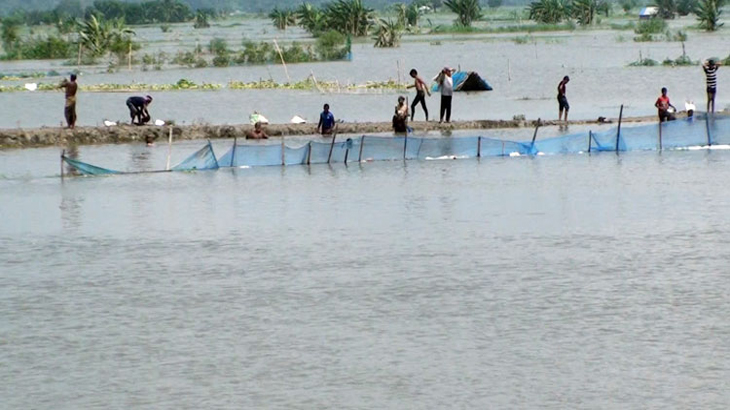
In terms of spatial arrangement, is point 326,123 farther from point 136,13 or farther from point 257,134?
point 136,13

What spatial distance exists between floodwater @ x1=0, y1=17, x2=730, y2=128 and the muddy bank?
3427 millimetres

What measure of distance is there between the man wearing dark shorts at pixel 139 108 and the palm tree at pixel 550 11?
69.6m

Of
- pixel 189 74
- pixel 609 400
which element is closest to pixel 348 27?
pixel 189 74

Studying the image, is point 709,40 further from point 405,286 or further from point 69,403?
point 69,403

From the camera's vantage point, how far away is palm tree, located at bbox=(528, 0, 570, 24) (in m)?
97.8

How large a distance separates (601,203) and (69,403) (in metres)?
11.7

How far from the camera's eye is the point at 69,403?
461 inches

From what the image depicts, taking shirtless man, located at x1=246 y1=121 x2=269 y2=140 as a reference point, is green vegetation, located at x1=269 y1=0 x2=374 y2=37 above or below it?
above

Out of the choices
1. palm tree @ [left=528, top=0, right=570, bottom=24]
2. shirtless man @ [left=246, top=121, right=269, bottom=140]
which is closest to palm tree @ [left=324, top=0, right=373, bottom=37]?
palm tree @ [left=528, top=0, right=570, bottom=24]

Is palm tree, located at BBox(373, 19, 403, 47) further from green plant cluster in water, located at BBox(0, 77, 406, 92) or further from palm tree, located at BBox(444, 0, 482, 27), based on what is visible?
green plant cluster in water, located at BBox(0, 77, 406, 92)

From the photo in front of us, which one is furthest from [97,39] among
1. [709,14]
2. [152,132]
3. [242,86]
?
[709,14]

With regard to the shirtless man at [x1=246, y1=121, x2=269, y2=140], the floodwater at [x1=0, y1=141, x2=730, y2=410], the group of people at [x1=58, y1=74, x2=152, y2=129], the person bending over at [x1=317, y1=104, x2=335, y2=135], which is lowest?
the floodwater at [x1=0, y1=141, x2=730, y2=410]

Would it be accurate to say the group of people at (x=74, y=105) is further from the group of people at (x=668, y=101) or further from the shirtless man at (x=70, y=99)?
the group of people at (x=668, y=101)

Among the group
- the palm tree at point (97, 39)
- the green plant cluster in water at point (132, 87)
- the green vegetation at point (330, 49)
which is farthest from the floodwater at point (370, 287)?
the green vegetation at point (330, 49)
